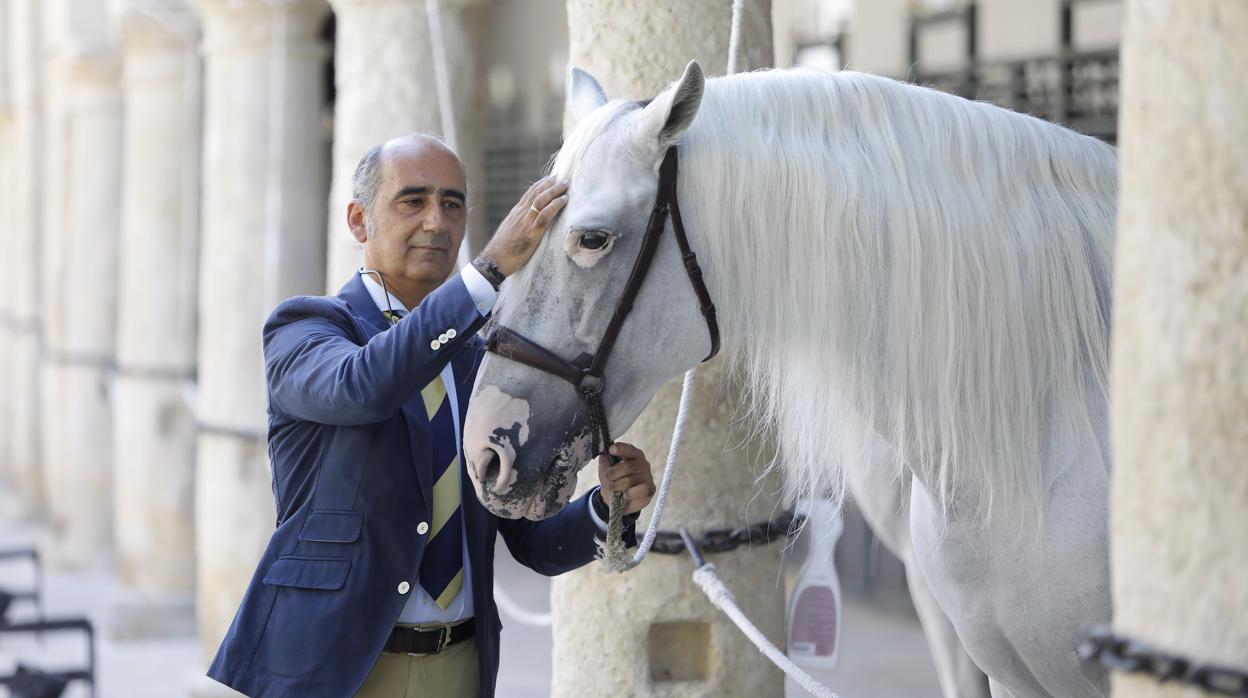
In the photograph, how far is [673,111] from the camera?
202 cm

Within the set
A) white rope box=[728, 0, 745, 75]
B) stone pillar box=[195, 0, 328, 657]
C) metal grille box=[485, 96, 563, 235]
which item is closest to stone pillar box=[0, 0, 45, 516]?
metal grille box=[485, 96, 563, 235]

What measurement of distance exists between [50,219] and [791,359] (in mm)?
10651

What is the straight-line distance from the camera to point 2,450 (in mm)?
15359

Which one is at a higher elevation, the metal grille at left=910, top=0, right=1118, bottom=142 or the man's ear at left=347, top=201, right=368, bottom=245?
the metal grille at left=910, top=0, right=1118, bottom=142

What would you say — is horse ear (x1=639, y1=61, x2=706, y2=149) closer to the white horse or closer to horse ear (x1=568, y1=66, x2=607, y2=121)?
the white horse

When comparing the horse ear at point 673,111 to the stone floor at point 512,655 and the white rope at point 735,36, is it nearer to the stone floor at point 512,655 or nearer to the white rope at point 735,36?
the white rope at point 735,36

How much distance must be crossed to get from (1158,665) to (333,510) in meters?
1.32

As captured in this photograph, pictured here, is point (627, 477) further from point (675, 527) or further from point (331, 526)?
point (675, 527)

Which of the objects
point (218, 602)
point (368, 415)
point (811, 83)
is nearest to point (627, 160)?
point (811, 83)

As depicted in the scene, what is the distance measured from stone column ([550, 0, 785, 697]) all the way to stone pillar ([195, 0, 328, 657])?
3440mm

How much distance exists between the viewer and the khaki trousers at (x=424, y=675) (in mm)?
2334

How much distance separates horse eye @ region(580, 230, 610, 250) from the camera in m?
2.04

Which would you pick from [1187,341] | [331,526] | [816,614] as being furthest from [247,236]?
[1187,341]

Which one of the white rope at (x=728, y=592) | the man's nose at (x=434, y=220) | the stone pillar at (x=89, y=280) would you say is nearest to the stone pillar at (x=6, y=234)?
the stone pillar at (x=89, y=280)
